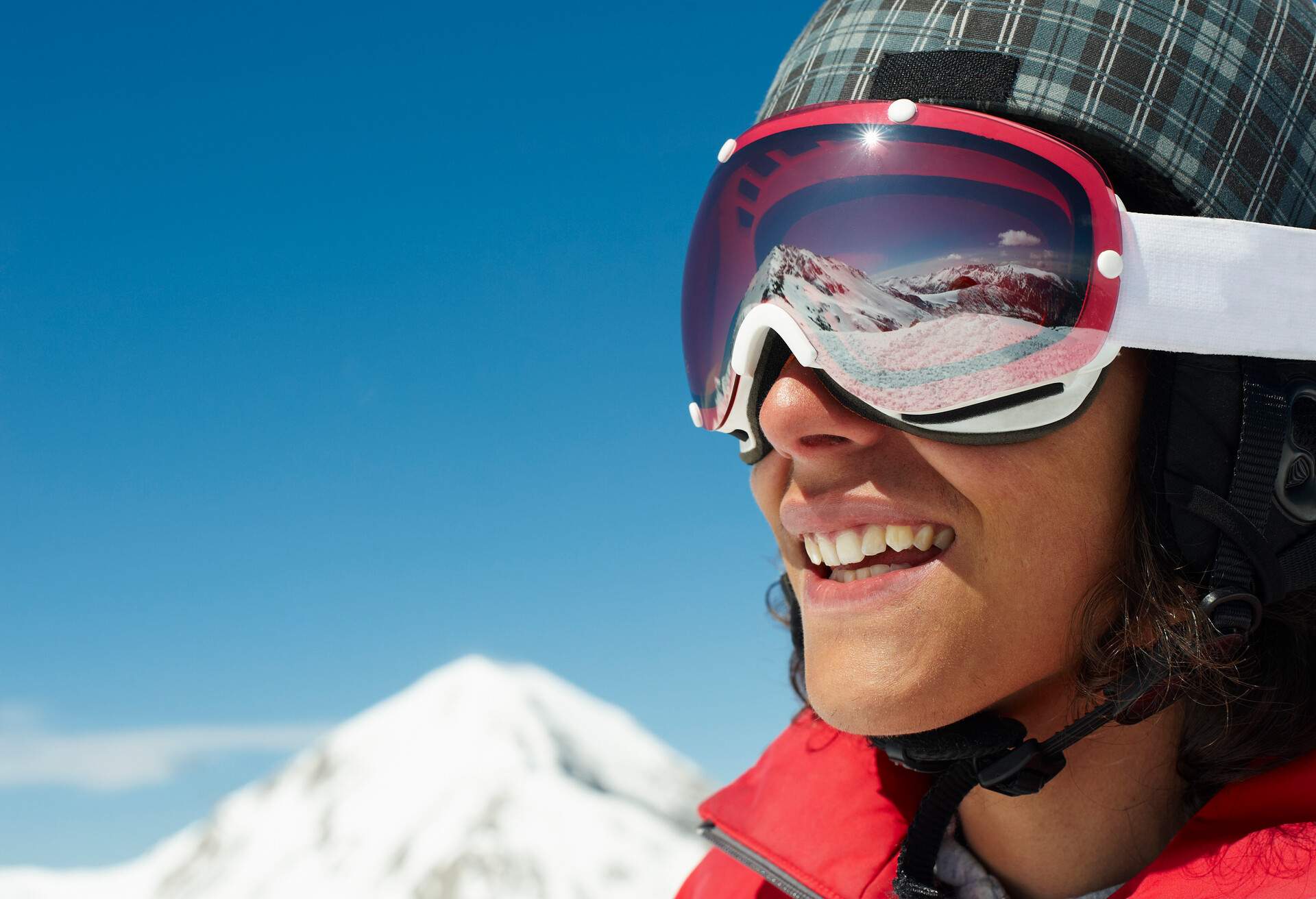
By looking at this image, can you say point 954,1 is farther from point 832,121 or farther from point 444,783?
point 444,783

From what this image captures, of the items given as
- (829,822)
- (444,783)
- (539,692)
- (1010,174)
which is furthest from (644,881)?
(1010,174)

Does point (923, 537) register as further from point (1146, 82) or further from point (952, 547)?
point (1146, 82)

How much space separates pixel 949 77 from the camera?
1896mm

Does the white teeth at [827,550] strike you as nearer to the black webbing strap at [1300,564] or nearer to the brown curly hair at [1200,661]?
the brown curly hair at [1200,661]

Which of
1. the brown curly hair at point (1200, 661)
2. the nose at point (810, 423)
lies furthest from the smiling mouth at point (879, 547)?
the brown curly hair at point (1200, 661)

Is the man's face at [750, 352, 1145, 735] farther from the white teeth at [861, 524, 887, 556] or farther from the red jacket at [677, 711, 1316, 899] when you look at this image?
the red jacket at [677, 711, 1316, 899]

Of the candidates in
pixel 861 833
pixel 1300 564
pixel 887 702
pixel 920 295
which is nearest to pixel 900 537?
pixel 887 702

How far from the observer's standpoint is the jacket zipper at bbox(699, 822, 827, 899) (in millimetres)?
2195

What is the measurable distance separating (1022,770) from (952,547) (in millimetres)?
380

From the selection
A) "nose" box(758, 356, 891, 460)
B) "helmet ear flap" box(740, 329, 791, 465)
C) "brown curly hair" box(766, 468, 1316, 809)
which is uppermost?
"helmet ear flap" box(740, 329, 791, 465)

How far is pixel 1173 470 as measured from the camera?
1737 mm

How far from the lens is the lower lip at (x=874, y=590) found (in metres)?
1.73

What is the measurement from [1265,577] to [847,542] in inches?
25.1

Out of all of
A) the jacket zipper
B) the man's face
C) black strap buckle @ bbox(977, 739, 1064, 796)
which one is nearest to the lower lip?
the man's face
